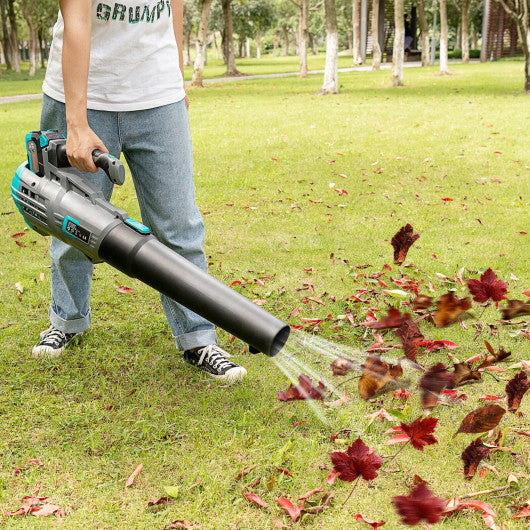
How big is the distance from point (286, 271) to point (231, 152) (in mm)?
4717

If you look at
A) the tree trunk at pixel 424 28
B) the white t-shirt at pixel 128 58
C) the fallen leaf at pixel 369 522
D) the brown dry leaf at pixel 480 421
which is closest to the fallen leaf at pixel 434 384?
the brown dry leaf at pixel 480 421

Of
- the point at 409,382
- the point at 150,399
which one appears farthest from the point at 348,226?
the point at 150,399

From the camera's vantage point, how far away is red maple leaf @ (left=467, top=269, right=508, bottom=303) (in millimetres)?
2859

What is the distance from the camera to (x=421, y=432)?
A: 224cm

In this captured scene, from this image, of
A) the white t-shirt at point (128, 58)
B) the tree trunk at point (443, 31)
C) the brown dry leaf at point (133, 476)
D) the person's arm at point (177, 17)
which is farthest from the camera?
the tree trunk at point (443, 31)

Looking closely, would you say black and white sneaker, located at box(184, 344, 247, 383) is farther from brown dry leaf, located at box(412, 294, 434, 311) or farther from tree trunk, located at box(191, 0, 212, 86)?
tree trunk, located at box(191, 0, 212, 86)

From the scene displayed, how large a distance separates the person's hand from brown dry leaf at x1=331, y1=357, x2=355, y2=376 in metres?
1.43

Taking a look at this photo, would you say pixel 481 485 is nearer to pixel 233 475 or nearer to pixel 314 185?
pixel 233 475

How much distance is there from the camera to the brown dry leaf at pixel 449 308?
3027mm

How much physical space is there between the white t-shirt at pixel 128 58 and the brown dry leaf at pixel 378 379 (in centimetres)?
147

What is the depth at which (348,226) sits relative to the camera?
534cm

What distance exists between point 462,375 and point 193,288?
4.49ft

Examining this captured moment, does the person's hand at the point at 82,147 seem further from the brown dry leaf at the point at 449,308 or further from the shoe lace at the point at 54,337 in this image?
the brown dry leaf at the point at 449,308

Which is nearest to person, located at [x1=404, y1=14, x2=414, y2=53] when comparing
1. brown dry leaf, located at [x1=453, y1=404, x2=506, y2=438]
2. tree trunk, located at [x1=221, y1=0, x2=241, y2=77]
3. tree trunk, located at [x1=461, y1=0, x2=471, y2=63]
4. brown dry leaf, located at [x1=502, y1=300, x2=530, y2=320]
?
Answer: tree trunk, located at [x1=461, y1=0, x2=471, y2=63]
